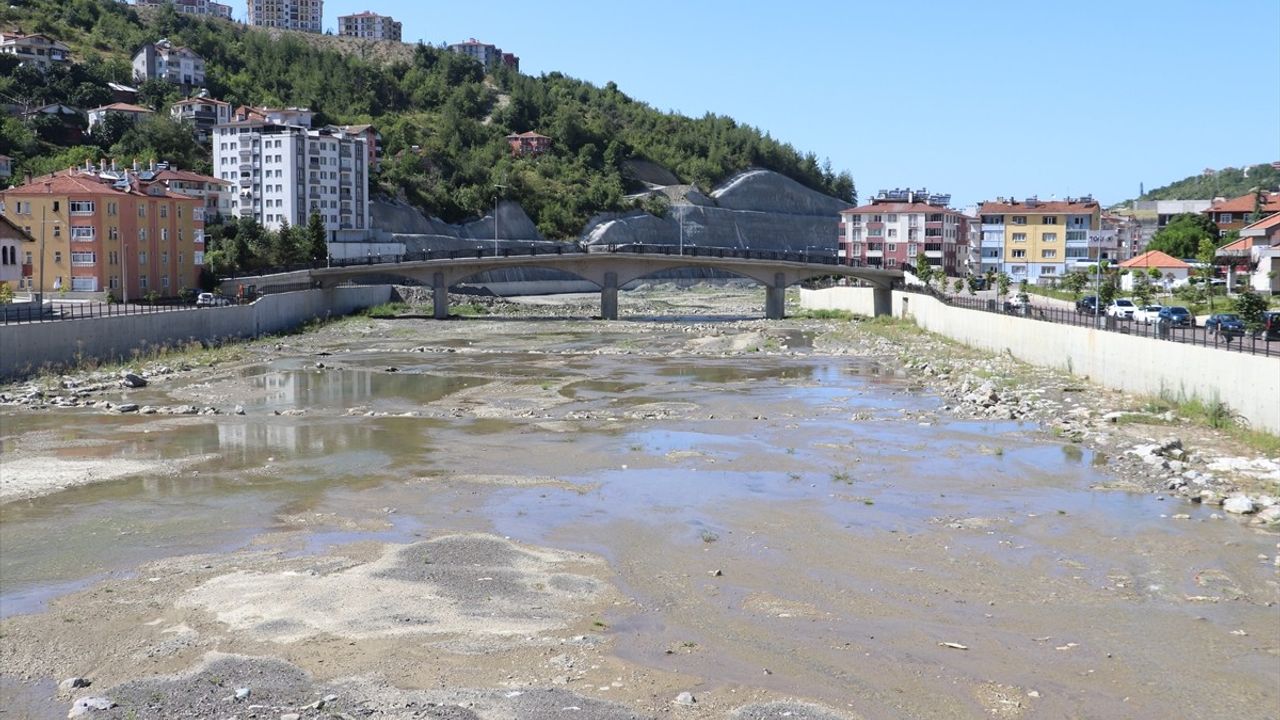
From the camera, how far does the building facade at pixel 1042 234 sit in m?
115

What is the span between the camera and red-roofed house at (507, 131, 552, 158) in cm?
17125

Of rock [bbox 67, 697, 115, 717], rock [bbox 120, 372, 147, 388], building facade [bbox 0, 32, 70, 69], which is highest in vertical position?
building facade [bbox 0, 32, 70, 69]

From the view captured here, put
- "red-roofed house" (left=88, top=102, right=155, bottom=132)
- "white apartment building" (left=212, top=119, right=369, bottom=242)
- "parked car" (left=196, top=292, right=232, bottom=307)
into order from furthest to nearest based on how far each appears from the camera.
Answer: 1. "red-roofed house" (left=88, top=102, right=155, bottom=132)
2. "white apartment building" (left=212, top=119, right=369, bottom=242)
3. "parked car" (left=196, top=292, right=232, bottom=307)

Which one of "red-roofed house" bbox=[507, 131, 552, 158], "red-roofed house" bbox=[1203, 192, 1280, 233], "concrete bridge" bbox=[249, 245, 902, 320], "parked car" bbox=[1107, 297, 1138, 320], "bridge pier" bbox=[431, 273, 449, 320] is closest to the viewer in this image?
"parked car" bbox=[1107, 297, 1138, 320]

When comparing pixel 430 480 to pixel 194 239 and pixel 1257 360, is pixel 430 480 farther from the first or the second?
pixel 194 239

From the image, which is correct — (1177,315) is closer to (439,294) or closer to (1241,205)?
(439,294)

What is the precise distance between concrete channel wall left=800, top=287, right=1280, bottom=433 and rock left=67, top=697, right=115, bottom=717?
2629 centimetres

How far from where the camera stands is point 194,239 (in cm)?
8150

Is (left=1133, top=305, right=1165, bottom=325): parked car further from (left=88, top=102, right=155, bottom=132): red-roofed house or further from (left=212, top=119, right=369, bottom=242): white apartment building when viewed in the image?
(left=88, top=102, right=155, bottom=132): red-roofed house

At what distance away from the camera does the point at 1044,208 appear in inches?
4596

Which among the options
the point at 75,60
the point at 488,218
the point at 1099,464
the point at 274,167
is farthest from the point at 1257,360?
the point at 75,60

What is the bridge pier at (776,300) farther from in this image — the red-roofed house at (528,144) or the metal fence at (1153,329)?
the red-roofed house at (528,144)

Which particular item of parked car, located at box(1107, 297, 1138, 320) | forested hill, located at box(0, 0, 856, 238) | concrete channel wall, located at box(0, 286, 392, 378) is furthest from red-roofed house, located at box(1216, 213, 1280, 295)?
forested hill, located at box(0, 0, 856, 238)

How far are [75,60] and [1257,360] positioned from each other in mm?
148455
